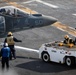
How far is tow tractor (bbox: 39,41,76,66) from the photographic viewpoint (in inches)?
826

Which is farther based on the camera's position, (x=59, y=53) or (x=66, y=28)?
(x=66, y=28)

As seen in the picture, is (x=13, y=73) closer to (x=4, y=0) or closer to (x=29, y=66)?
(x=29, y=66)

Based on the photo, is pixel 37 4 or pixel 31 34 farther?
pixel 37 4

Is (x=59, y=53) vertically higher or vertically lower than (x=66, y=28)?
lower

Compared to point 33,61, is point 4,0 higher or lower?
higher

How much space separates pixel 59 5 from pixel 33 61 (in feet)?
71.0

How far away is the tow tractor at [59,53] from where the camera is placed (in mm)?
20969

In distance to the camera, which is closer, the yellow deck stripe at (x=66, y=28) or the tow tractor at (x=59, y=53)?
the tow tractor at (x=59, y=53)

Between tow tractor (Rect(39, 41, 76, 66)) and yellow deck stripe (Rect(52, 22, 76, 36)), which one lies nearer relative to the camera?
tow tractor (Rect(39, 41, 76, 66))

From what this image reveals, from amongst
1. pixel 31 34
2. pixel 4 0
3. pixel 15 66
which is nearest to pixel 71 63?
pixel 15 66

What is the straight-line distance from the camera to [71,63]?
20922 mm

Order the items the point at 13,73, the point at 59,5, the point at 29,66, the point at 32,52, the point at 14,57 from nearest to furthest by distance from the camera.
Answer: the point at 13,73 < the point at 29,66 < the point at 14,57 < the point at 32,52 < the point at 59,5

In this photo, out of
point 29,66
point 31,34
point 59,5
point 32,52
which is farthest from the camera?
point 59,5

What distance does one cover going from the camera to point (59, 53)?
21484mm
